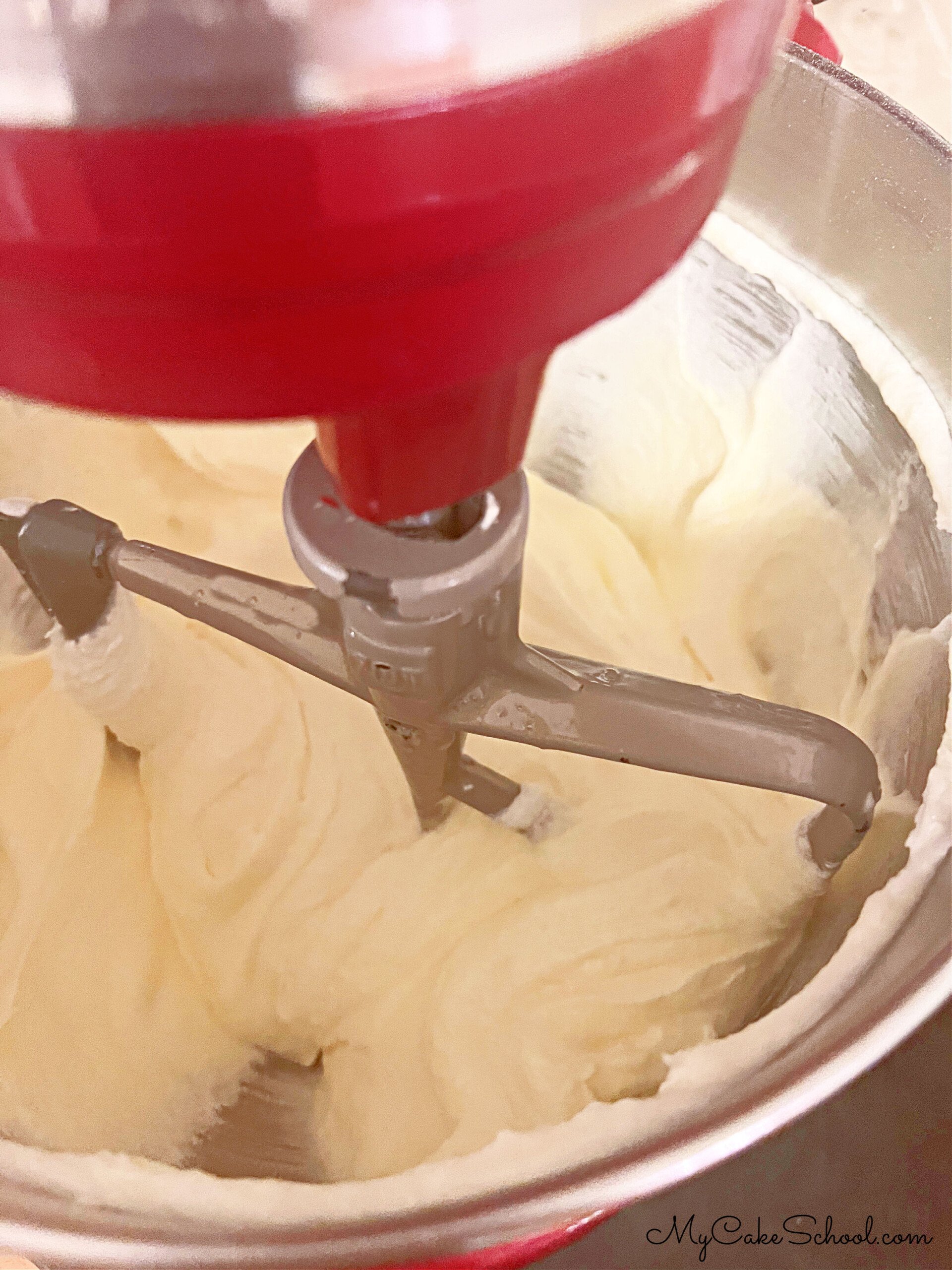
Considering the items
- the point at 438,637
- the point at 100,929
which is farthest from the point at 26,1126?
the point at 438,637

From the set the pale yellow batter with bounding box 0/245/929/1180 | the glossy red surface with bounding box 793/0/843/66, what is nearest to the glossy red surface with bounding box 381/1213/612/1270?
the pale yellow batter with bounding box 0/245/929/1180

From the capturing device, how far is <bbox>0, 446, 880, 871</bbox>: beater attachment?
34 centimetres

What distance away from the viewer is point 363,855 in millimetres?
663

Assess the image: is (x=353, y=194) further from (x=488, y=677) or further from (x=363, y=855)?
(x=363, y=855)

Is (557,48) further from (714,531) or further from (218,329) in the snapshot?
(714,531)

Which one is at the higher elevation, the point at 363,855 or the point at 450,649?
the point at 450,649

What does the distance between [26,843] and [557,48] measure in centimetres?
62

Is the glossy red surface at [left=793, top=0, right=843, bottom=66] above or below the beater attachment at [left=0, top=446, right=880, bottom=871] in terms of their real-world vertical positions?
above

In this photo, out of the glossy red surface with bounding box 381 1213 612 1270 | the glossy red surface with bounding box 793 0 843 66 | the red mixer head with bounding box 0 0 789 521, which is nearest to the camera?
the red mixer head with bounding box 0 0 789 521

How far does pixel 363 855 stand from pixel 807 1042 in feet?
1.22

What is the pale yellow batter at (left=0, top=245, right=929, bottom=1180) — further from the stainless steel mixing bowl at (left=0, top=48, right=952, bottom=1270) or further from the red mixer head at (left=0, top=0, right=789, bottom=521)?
the red mixer head at (left=0, top=0, right=789, bottom=521)

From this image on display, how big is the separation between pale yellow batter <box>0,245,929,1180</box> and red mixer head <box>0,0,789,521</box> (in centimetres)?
38

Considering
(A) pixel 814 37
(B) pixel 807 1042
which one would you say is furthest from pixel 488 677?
(A) pixel 814 37

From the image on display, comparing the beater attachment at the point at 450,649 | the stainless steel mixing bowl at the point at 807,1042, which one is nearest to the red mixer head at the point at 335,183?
the beater attachment at the point at 450,649
